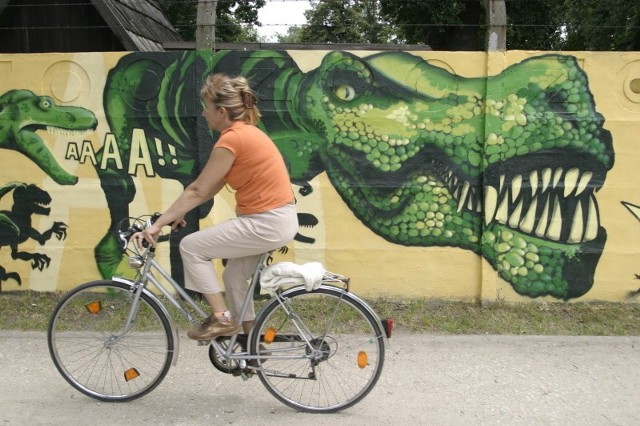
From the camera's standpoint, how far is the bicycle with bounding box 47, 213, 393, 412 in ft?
12.1

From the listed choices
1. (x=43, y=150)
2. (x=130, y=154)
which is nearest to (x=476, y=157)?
(x=130, y=154)

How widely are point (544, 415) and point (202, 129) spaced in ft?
10.9

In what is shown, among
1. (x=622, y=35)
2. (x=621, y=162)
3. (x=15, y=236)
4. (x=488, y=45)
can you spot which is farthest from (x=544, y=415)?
(x=622, y=35)

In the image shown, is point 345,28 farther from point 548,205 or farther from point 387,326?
point 387,326

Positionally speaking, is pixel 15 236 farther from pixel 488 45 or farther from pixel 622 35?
pixel 622 35

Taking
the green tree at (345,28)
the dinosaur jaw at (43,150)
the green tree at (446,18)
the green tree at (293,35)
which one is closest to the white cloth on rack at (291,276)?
the dinosaur jaw at (43,150)

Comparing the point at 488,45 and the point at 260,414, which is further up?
the point at 488,45

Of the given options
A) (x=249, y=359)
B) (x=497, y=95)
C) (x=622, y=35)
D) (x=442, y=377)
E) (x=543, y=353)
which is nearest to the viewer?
(x=249, y=359)

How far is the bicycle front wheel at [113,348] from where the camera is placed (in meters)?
3.74

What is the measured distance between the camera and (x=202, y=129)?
538 centimetres

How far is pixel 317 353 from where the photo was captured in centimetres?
372

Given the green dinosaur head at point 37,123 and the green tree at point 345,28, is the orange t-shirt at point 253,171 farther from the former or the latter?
the green tree at point 345,28

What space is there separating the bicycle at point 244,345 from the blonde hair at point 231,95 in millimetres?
750

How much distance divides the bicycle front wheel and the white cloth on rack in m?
0.63
